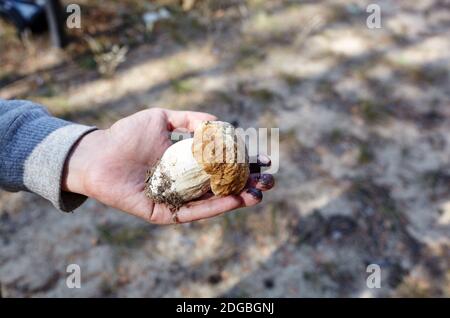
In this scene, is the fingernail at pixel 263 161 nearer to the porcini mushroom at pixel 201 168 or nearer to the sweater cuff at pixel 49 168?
the porcini mushroom at pixel 201 168

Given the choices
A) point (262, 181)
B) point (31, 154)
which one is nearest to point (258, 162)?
point (262, 181)

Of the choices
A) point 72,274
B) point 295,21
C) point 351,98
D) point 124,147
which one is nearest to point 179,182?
point 124,147

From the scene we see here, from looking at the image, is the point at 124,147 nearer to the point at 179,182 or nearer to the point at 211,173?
the point at 179,182

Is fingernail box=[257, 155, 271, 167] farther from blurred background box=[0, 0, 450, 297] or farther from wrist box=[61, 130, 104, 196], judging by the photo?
blurred background box=[0, 0, 450, 297]

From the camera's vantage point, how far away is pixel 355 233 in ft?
13.6

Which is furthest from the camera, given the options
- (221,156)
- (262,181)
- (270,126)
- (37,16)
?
(37,16)

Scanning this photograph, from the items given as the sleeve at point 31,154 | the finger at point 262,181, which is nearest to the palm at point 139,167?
the finger at point 262,181

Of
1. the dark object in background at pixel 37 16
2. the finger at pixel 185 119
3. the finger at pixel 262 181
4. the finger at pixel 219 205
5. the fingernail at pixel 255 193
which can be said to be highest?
the dark object in background at pixel 37 16

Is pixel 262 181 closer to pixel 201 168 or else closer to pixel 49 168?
pixel 201 168

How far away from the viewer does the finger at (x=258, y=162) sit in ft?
9.59

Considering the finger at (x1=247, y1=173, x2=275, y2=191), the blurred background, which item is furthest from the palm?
the blurred background

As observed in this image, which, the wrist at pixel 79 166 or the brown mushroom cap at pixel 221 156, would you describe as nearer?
the brown mushroom cap at pixel 221 156

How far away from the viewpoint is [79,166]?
276 cm

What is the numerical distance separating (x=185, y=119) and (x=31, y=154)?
106cm
